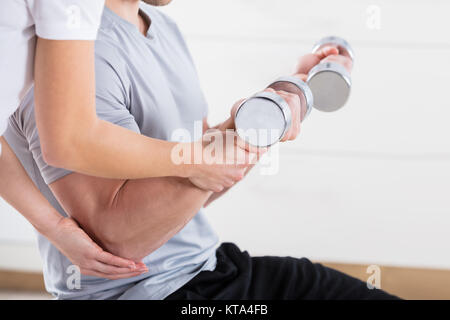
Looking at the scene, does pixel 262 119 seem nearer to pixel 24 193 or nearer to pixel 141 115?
pixel 141 115

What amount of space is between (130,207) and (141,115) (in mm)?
138

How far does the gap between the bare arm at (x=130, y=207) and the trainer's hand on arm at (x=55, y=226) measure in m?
0.02

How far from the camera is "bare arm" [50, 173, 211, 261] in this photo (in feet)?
2.03

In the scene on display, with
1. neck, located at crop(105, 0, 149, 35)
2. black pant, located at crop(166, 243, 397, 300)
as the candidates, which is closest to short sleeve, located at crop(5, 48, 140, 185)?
neck, located at crop(105, 0, 149, 35)

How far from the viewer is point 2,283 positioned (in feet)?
5.44

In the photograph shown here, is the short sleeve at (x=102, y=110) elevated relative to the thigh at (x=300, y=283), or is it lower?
elevated

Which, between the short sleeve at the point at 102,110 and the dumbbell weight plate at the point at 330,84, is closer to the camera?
the short sleeve at the point at 102,110

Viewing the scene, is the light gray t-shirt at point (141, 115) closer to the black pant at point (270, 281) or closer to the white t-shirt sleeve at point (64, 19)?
the black pant at point (270, 281)

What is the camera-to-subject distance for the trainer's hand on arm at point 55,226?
2.16ft

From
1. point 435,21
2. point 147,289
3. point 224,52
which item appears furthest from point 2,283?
point 435,21

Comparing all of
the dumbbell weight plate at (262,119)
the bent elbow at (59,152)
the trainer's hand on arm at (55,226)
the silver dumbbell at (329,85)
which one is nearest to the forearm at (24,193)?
the trainer's hand on arm at (55,226)

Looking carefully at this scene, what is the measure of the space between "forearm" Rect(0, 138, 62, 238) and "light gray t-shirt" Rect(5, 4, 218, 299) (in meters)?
A: 0.03

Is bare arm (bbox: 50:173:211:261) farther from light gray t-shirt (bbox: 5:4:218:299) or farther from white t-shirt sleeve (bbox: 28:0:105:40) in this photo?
white t-shirt sleeve (bbox: 28:0:105:40)

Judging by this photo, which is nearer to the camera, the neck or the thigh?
the neck
